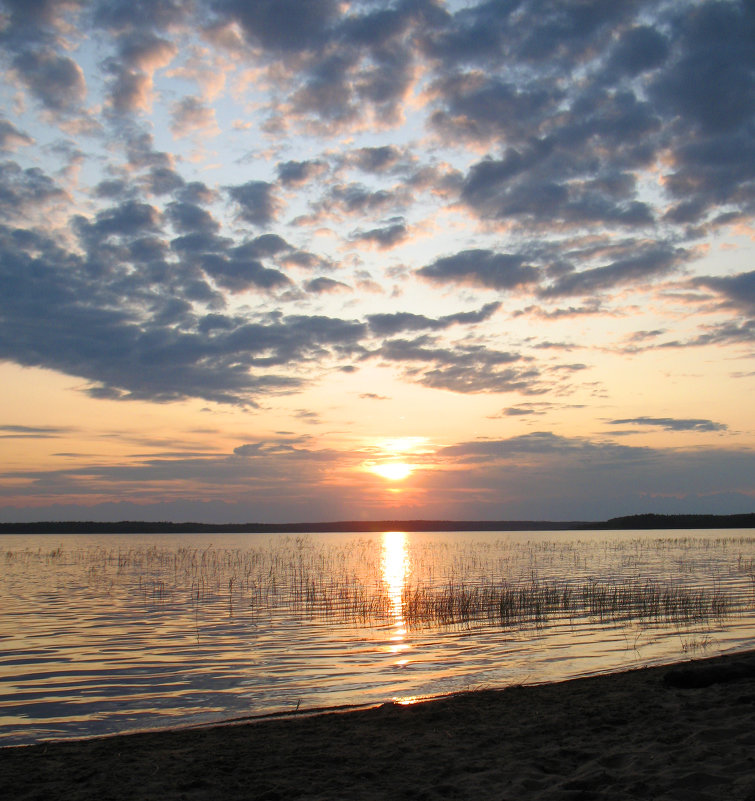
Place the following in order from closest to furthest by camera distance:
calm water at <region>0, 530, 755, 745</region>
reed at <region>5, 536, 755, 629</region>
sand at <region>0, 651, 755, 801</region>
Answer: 1. sand at <region>0, 651, 755, 801</region>
2. calm water at <region>0, 530, 755, 745</region>
3. reed at <region>5, 536, 755, 629</region>

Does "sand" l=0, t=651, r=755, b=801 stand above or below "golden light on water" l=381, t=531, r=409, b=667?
above

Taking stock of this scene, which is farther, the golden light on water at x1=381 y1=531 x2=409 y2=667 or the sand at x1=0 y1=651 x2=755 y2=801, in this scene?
the golden light on water at x1=381 y1=531 x2=409 y2=667

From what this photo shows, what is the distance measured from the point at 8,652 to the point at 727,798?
19096 mm

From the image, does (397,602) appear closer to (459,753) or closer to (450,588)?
(450,588)

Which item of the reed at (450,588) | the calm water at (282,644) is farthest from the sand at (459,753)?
the reed at (450,588)

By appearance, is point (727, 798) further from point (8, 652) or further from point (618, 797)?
point (8, 652)

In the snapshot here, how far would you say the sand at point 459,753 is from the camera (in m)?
7.46

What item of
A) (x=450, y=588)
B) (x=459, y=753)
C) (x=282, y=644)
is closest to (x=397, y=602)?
(x=450, y=588)

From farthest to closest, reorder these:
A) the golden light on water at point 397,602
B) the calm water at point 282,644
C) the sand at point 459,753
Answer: the golden light on water at point 397,602 < the calm water at point 282,644 < the sand at point 459,753

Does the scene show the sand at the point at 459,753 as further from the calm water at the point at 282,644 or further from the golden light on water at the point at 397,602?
the golden light on water at the point at 397,602

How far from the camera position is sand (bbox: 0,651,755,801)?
7465mm

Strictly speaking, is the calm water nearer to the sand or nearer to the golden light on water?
the golden light on water

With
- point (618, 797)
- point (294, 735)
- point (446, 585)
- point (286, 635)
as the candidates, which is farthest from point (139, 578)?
point (618, 797)

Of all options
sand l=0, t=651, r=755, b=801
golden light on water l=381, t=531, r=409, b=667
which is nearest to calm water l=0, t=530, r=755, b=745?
golden light on water l=381, t=531, r=409, b=667
